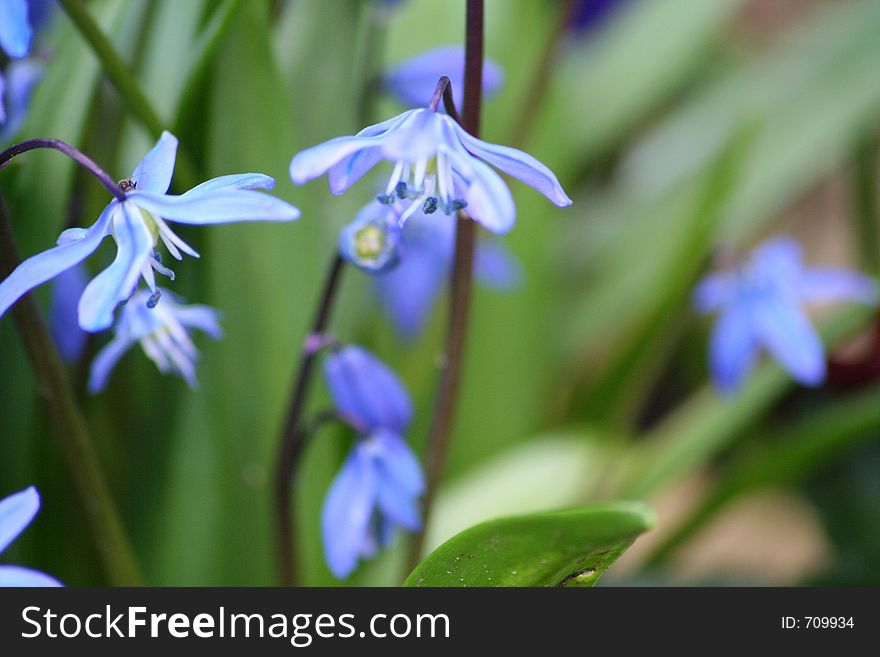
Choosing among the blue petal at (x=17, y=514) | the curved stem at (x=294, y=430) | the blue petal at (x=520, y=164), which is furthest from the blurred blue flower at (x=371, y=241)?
the blue petal at (x=17, y=514)

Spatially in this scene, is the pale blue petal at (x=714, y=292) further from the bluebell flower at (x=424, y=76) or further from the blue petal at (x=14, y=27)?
the blue petal at (x=14, y=27)

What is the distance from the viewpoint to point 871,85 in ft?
4.07

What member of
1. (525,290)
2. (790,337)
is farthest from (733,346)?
(525,290)

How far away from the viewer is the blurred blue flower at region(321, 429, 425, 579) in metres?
0.63

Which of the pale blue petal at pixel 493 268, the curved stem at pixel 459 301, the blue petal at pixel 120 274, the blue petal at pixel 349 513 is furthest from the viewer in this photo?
the pale blue petal at pixel 493 268

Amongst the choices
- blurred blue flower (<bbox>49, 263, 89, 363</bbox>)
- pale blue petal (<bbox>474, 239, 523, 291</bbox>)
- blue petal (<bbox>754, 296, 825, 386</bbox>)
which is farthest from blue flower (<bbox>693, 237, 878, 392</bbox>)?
blurred blue flower (<bbox>49, 263, 89, 363</bbox>)

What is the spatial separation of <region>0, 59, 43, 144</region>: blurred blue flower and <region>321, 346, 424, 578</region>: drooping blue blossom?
0.88 feet

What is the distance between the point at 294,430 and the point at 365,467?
0.18 ft

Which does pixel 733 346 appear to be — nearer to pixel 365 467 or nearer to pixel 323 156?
pixel 365 467

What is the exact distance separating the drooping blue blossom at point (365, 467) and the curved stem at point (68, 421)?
14 cm

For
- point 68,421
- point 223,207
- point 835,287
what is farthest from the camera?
point 835,287

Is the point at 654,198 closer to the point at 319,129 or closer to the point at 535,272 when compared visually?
the point at 535,272

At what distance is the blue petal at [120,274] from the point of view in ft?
1.35

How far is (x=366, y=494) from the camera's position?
639mm
